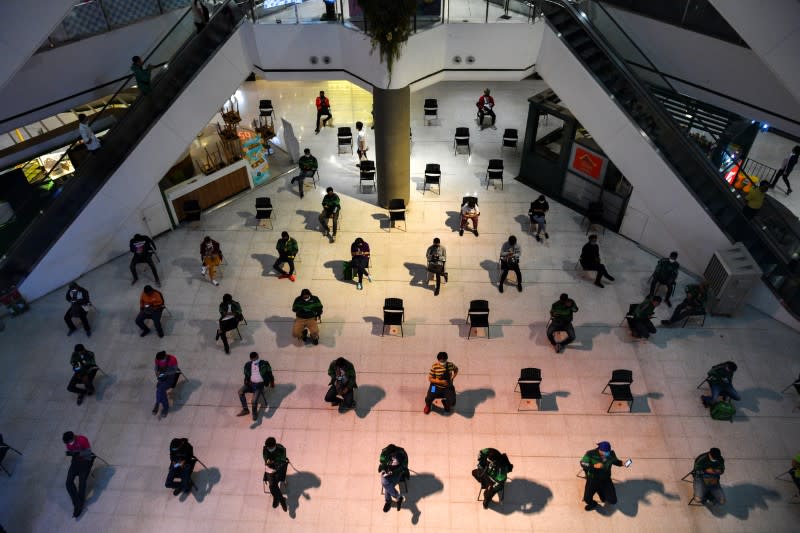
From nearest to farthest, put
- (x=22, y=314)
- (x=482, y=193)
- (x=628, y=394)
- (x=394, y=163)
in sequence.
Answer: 1. (x=628, y=394)
2. (x=22, y=314)
3. (x=394, y=163)
4. (x=482, y=193)

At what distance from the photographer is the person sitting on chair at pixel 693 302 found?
39.3ft

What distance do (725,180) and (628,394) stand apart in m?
5.60

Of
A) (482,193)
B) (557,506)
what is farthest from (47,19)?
(557,506)

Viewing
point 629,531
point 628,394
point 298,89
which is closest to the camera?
point 629,531

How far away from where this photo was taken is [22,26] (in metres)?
10.7

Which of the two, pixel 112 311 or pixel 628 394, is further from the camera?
pixel 112 311

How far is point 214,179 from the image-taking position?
15656mm

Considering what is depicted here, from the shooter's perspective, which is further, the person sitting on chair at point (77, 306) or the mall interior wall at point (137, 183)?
the mall interior wall at point (137, 183)

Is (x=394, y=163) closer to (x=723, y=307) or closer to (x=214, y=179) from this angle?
(x=214, y=179)

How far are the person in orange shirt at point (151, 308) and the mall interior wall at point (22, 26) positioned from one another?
4581 millimetres

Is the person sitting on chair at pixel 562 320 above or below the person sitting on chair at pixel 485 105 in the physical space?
A: below

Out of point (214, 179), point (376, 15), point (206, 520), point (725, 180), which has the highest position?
point (376, 15)

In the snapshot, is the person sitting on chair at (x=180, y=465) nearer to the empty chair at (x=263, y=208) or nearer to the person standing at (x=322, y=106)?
the empty chair at (x=263, y=208)

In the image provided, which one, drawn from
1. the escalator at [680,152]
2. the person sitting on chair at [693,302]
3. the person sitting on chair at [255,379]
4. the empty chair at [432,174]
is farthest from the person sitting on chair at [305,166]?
the person sitting on chair at [693,302]
